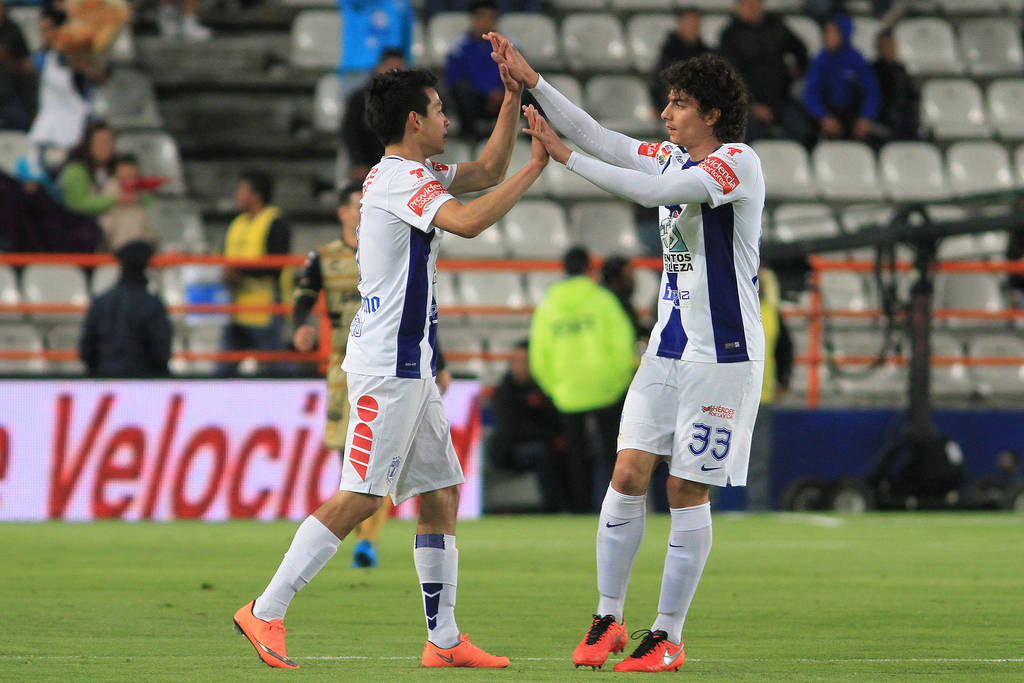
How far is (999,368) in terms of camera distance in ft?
54.4

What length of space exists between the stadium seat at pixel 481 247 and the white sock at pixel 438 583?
35.0 ft

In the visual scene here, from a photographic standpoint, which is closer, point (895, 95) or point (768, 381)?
point (768, 381)

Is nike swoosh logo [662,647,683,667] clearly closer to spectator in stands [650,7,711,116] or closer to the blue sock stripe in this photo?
the blue sock stripe

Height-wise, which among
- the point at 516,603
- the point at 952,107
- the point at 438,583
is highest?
the point at 952,107

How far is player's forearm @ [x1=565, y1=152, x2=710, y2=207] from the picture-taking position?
5957 mm

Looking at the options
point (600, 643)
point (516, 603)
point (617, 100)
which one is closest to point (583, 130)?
point (600, 643)

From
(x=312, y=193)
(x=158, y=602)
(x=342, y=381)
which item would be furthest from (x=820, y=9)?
(x=158, y=602)

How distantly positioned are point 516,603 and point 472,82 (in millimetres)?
10203

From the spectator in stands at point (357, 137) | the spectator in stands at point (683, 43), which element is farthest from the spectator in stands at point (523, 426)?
the spectator in stands at point (683, 43)

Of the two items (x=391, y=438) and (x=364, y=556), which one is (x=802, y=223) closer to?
(x=364, y=556)

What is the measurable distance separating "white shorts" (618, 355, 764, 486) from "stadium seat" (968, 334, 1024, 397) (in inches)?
425

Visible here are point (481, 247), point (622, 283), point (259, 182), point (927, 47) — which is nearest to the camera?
point (259, 182)

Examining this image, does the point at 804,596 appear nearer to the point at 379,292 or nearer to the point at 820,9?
the point at 379,292

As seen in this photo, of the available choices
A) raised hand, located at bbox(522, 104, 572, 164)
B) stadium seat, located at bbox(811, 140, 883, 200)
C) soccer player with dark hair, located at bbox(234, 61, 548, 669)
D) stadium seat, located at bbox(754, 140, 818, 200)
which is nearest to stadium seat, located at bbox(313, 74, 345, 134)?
stadium seat, located at bbox(754, 140, 818, 200)
